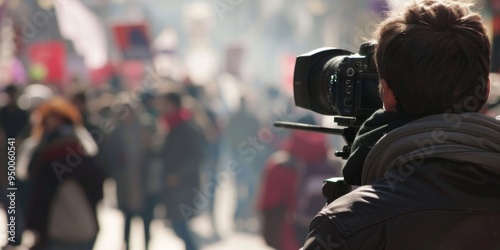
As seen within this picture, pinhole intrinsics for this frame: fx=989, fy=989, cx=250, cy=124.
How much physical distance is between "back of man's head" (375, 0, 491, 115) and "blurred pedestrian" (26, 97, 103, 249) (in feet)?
14.7

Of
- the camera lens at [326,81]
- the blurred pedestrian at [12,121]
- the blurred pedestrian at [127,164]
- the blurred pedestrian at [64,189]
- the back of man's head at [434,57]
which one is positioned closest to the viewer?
the back of man's head at [434,57]

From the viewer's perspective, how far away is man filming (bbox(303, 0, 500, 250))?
1.88 metres

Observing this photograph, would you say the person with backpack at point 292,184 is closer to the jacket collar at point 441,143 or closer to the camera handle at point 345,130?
the camera handle at point 345,130

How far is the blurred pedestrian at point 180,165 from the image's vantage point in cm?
959

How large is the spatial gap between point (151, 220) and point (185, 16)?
8.66 m

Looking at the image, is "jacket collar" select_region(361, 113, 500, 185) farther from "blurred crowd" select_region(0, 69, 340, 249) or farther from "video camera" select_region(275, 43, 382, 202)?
"blurred crowd" select_region(0, 69, 340, 249)

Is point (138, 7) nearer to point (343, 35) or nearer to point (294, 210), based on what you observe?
point (343, 35)

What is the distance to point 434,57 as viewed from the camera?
196cm

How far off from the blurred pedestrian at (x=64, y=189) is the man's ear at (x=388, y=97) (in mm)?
4408

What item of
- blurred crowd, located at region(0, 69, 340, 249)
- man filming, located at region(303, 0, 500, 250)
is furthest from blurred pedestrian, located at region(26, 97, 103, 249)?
man filming, located at region(303, 0, 500, 250)

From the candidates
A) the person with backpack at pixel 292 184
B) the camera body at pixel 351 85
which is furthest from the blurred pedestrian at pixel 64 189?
the camera body at pixel 351 85

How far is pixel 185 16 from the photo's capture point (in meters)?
17.8

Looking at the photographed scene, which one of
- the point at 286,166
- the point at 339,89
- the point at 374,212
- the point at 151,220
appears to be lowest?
the point at 151,220

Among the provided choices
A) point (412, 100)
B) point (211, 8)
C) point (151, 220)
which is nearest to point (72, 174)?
point (151, 220)
